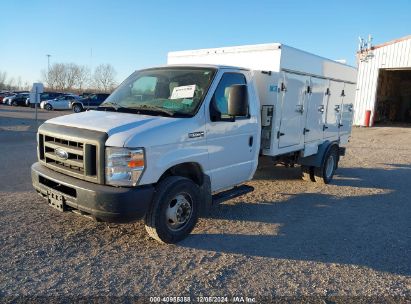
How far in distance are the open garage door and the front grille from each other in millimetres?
26284

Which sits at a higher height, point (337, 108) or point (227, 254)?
point (337, 108)

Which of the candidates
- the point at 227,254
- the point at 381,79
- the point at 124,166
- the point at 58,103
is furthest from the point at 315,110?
the point at 58,103

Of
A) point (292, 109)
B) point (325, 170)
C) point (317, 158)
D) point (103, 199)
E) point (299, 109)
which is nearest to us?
point (103, 199)

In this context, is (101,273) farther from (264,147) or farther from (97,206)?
(264,147)

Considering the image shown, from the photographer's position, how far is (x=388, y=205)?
697cm

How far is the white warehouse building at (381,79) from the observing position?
2359 centimetres

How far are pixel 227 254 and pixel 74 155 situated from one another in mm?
2213

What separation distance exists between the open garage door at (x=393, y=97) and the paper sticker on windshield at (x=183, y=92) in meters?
24.9

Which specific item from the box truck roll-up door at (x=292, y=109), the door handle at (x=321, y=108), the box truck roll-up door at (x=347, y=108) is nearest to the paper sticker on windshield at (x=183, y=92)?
the box truck roll-up door at (x=292, y=109)

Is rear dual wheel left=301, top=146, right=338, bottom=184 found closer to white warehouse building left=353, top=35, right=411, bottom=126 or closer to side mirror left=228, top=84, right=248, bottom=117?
side mirror left=228, top=84, right=248, bottom=117

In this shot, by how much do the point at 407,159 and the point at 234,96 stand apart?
10.4 metres

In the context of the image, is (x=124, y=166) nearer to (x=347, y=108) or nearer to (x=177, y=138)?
(x=177, y=138)

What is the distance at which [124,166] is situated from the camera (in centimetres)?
397

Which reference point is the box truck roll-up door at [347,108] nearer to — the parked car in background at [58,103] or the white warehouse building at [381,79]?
the white warehouse building at [381,79]
